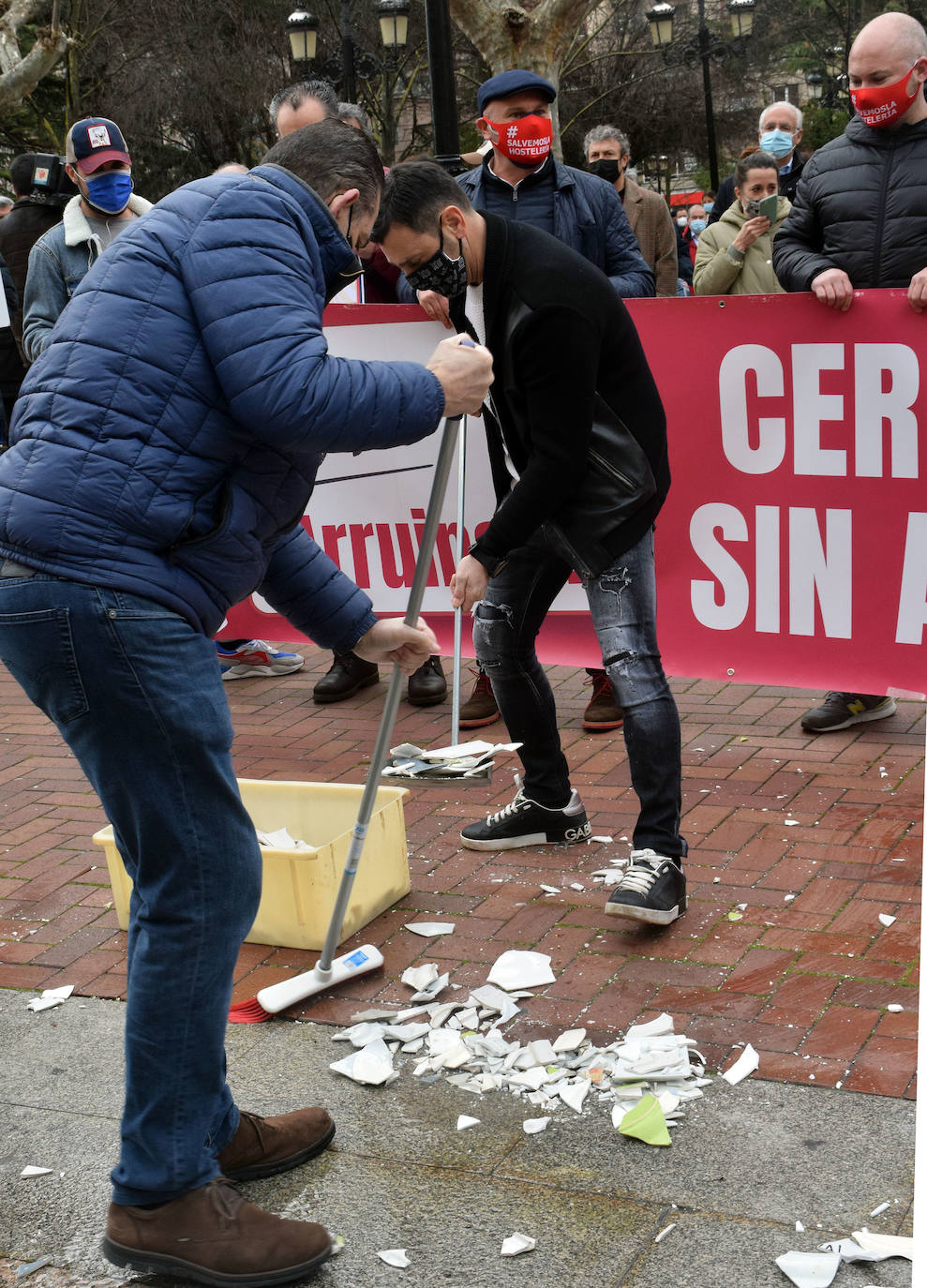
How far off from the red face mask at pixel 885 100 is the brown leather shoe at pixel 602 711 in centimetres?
228

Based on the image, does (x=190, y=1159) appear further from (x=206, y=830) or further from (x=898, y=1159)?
(x=898, y=1159)

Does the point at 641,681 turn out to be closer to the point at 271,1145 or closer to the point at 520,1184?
the point at 520,1184

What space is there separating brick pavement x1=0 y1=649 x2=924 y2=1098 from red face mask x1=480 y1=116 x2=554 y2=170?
223 cm

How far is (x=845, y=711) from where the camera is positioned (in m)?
5.32

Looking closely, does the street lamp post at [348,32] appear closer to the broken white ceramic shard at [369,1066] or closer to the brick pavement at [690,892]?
the brick pavement at [690,892]

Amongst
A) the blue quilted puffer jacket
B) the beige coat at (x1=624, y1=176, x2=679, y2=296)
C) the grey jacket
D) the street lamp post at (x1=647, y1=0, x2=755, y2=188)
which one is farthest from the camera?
the street lamp post at (x1=647, y1=0, x2=755, y2=188)

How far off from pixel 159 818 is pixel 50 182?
5784mm

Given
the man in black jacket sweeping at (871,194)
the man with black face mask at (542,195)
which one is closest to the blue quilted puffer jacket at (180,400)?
the man with black face mask at (542,195)

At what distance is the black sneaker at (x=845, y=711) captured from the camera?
529cm

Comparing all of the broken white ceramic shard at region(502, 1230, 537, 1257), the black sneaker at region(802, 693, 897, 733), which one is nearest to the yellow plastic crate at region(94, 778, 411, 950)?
the broken white ceramic shard at region(502, 1230, 537, 1257)

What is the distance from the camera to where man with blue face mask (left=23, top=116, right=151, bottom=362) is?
6000mm

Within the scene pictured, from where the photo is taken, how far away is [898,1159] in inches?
107

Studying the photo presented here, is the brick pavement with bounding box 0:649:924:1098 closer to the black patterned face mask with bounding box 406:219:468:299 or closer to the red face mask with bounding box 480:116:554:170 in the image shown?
the black patterned face mask with bounding box 406:219:468:299

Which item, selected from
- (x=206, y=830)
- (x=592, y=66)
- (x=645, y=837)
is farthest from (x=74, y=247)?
(x=592, y=66)
